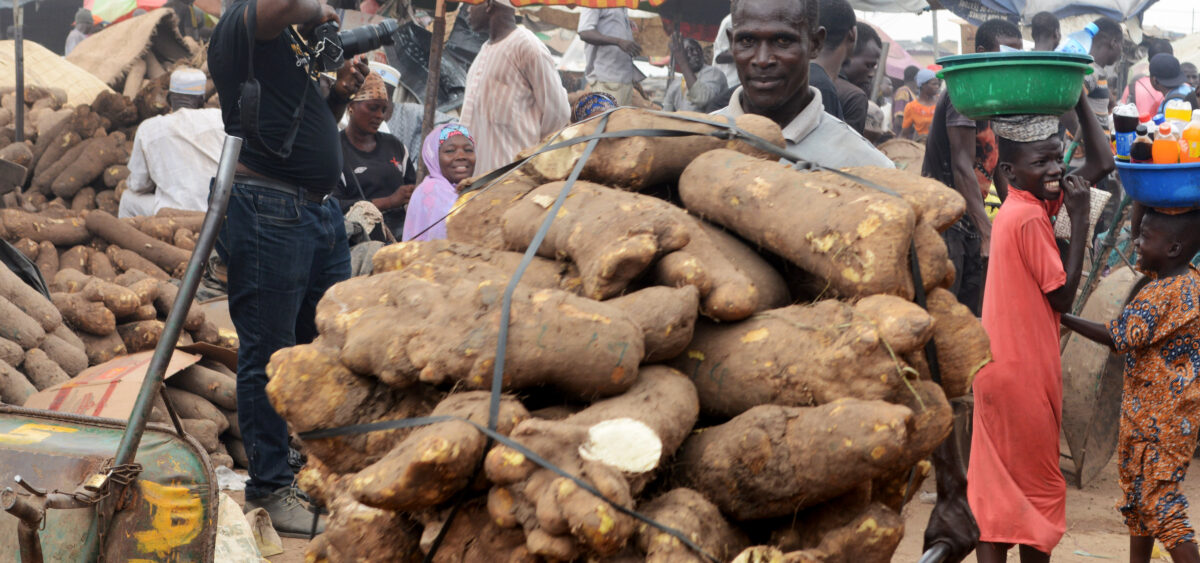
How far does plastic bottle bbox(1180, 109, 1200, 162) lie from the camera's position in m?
3.57

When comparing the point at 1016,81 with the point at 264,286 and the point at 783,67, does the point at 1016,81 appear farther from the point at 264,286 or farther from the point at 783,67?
the point at 264,286

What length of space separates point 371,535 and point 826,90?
131 inches

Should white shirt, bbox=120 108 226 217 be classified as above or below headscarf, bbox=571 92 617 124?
below

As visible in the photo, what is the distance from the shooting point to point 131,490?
8.58 feet

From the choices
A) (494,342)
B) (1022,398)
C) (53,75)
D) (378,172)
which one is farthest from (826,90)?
(53,75)

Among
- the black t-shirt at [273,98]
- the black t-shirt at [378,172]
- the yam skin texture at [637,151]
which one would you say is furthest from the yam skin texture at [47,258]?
the yam skin texture at [637,151]

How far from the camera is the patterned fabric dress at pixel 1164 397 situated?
12.2 feet

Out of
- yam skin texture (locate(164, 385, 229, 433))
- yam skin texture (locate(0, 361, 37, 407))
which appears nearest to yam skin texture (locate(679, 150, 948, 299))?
yam skin texture (locate(164, 385, 229, 433))

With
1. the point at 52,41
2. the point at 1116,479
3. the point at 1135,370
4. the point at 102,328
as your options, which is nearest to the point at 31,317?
the point at 102,328

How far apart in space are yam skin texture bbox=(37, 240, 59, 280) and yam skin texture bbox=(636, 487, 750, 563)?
6077 millimetres

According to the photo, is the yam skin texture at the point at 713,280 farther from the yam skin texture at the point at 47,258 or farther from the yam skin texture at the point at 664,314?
the yam skin texture at the point at 47,258

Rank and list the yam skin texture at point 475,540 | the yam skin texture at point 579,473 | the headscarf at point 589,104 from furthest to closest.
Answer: the headscarf at point 589,104 → the yam skin texture at point 475,540 → the yam skin texture at point 579,473

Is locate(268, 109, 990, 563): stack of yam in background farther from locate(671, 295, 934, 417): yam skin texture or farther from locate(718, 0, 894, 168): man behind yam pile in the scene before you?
locate(718, 0, 894, 168): man behind yam pile

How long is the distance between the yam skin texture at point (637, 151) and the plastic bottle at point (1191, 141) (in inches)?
78.9
